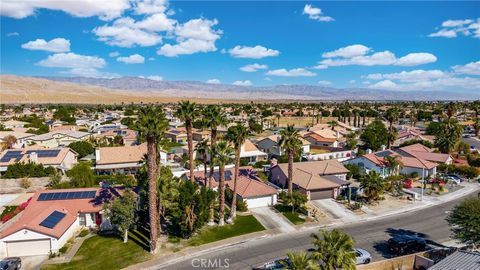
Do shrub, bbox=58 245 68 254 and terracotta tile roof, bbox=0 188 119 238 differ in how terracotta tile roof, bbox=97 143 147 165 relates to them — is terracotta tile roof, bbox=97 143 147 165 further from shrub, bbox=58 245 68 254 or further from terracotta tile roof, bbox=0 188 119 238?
shrub, bbox=58 245 68 254

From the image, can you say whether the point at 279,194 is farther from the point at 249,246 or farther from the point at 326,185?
the point at 249,246

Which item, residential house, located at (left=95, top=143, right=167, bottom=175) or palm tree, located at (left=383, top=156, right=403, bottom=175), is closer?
palm tree, located at (left=383, top=156, right=403, bottom=175)

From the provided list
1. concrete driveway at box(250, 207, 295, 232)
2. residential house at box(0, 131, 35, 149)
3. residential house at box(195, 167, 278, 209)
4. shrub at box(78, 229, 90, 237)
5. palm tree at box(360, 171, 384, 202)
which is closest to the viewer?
shrub at box(78, 229, 90, 237)

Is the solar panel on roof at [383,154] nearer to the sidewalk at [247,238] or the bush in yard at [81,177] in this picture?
the sidewalk at [247,238]

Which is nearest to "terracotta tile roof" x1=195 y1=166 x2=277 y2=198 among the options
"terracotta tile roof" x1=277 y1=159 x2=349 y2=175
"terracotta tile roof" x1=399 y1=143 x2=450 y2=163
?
"terracotta tile roof" x1=277 y1=159 x2=349 y2=175

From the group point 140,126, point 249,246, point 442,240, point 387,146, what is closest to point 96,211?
point 140,126

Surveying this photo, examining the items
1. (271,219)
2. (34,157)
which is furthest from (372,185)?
(34,157)

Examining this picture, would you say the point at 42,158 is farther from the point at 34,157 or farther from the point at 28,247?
the point at 28,247
